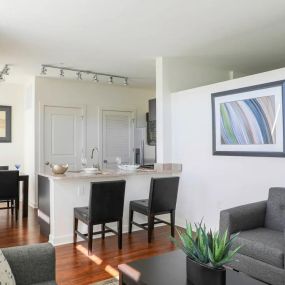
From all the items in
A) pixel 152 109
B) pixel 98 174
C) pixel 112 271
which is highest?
pixel 152 109

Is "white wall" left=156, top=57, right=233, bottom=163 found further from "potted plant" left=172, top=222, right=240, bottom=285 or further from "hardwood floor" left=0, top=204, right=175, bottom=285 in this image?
"potted plant" left=172, top=222, right=240, bottom=285

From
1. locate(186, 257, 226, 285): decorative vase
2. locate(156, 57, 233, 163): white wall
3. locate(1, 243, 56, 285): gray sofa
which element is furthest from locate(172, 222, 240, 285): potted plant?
locate(156, 57, 233, 163): white wall

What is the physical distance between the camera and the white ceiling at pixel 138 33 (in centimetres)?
302

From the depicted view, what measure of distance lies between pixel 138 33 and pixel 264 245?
9.24 feet

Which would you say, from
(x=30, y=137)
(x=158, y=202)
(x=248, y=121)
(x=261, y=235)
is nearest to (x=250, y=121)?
(x=248, y=121)

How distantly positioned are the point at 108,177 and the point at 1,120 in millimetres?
3516

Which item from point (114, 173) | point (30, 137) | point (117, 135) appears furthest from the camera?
point (117, 135)

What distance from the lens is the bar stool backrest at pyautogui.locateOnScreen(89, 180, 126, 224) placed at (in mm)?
3402

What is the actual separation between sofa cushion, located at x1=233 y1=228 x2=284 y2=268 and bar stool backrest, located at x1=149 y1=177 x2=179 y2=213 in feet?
4.16

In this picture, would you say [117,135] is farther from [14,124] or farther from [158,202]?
[158,202]

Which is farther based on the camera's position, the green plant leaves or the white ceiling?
the white ceiling

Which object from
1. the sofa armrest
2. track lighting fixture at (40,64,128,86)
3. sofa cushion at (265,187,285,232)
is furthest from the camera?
track lighting fixture at (40,64,128,86)

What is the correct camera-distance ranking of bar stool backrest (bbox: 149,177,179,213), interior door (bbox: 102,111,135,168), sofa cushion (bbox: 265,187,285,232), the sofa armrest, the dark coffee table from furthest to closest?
interior door (bbox: 102,111,135,168), bar stool backrest (bbox: 149,177,179,213), sofa cushion (bbox: 265,187,285,232), the sofa armrest, the dark coffee table

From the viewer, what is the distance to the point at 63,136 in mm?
6254
